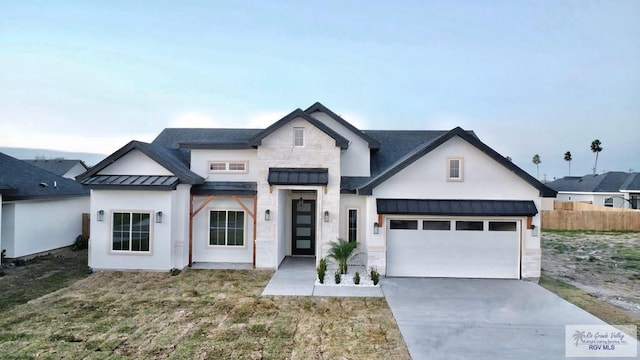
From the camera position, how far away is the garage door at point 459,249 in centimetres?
1077

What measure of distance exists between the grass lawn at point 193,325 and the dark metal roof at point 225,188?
3.47 metres

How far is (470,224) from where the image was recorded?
10.8 metres

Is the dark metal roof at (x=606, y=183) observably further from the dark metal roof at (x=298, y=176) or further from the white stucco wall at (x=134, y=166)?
the white stucco wall at (x=134, y=166)

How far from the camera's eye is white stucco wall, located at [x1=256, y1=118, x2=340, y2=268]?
11.7 m

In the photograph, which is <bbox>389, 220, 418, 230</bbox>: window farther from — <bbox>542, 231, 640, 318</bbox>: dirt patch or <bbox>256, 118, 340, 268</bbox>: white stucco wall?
<bbox>542, 231, 640, 318</bbox>: dirt patch

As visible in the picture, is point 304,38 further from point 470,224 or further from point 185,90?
point 470,224

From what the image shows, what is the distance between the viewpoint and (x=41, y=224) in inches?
545

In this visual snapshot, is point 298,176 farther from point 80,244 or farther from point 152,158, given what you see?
point 80,244

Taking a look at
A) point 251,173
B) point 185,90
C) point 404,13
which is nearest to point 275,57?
point 185,90

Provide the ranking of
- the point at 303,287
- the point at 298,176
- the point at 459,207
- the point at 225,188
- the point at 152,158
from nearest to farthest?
the point at 303,287 < the point at 459,207 < the point at 152,158 < the point at 298,176 < the point at 225,188

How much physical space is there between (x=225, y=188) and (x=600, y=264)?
15821 mm

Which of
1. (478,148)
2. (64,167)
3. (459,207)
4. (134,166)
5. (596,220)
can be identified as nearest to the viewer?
(459,207)

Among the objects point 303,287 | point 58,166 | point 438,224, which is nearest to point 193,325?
point 303,287

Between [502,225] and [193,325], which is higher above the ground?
[502,225]
